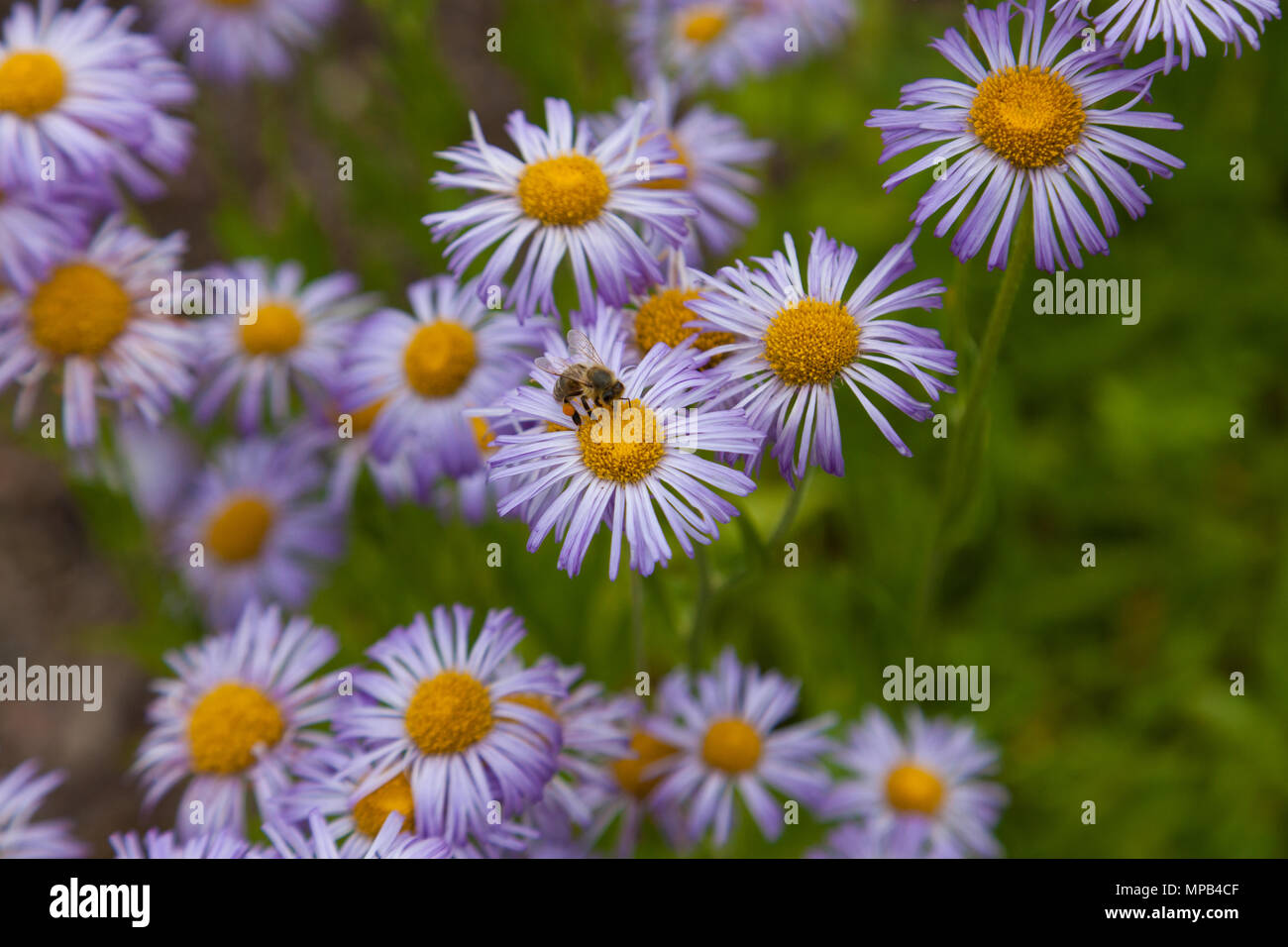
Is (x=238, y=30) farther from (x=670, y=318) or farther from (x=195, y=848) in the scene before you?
(x=195, y=848)

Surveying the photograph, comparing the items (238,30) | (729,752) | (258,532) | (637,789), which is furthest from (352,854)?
(238,30)

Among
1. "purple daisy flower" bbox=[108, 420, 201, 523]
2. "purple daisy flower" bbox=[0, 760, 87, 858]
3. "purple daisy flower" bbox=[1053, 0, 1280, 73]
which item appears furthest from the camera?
"purple daisy flower" bbox=[108, 420, 201, 523]

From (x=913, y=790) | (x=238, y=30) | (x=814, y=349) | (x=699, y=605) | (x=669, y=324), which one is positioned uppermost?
(x=238, y=30)

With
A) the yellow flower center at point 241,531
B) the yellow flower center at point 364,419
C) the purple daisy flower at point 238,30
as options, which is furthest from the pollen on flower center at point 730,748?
the purple daisy flower at point 238,30

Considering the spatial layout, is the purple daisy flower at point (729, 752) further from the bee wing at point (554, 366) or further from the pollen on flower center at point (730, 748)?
the bee wing at point (554, 366)

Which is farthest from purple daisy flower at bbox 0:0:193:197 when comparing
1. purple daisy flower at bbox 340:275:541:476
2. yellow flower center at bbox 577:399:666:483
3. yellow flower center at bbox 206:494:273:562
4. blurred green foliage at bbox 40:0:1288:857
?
yellow flower center at bbox 577:399:666:483

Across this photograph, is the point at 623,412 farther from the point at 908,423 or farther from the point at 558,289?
the point at 908,423

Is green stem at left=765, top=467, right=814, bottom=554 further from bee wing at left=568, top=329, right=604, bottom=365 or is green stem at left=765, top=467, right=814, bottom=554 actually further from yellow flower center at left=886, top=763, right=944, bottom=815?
yellow flower center at left=886, top=763, right=944, bottom=815
